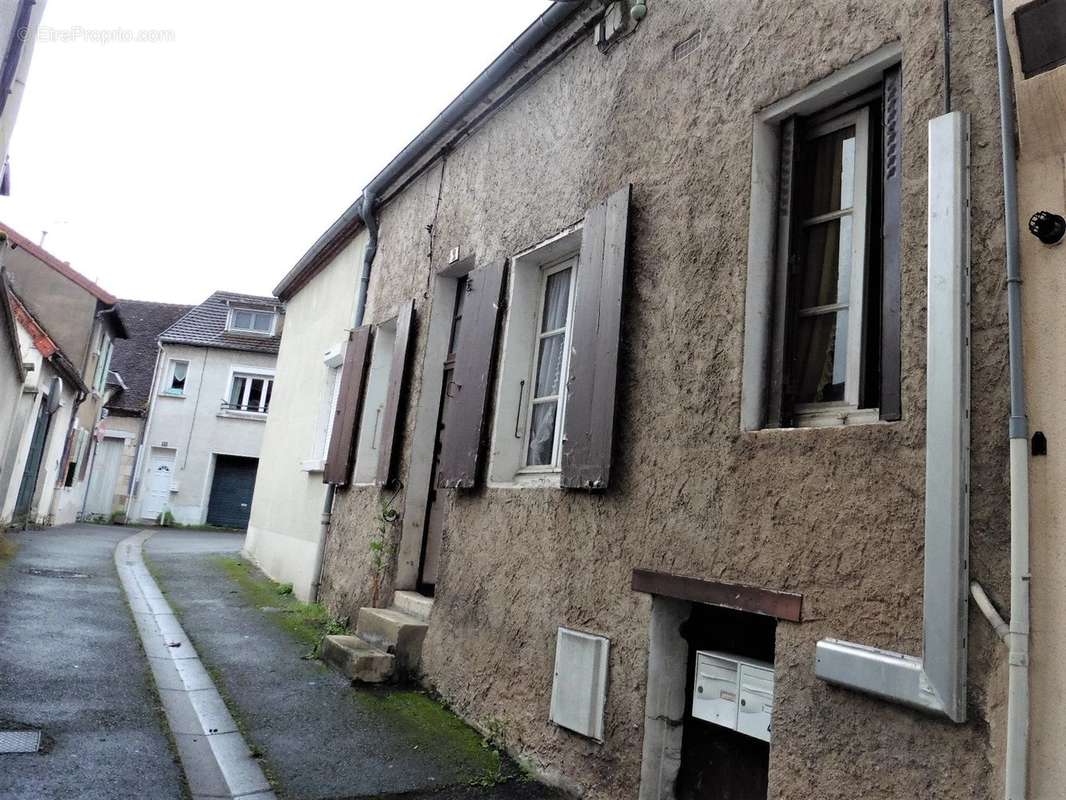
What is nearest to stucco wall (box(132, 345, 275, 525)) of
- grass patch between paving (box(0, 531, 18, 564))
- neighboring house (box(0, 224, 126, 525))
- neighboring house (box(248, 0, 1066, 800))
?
neighboring house (box(0, 224, 126, 525))

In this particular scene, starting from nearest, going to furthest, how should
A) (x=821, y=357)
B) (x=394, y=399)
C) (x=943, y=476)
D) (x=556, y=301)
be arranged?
1. (x=943, y=476)
2. (x=821, y=357)
3. (x=556, y=301)
4. (x=394, y=399)

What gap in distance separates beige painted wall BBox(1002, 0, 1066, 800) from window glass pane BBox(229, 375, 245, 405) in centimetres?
2335

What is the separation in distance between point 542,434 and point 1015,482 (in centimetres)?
285

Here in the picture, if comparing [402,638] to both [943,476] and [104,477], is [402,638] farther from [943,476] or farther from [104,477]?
[104,477]

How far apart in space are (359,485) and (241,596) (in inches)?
88.0

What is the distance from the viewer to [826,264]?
121 inches

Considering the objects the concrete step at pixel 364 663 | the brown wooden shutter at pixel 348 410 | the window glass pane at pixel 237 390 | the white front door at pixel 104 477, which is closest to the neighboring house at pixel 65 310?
the white front door at pixel 104 477

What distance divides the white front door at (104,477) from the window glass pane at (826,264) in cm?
2374

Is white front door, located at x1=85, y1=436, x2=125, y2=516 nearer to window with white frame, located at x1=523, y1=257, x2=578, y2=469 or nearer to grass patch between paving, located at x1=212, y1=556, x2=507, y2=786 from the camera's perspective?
grass patch between paving, located at x1=212, y1=556, x2=507, y2=786

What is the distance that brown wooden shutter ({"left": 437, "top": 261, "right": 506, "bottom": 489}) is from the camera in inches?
192

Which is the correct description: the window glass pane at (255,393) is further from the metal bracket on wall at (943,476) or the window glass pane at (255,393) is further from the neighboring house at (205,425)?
the metal bracket on wall at (943,476)

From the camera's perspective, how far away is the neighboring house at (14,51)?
467cm

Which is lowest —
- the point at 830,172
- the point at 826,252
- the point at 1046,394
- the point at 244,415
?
the point at 1046,394

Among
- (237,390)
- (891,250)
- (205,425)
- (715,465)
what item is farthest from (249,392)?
(891,250)
